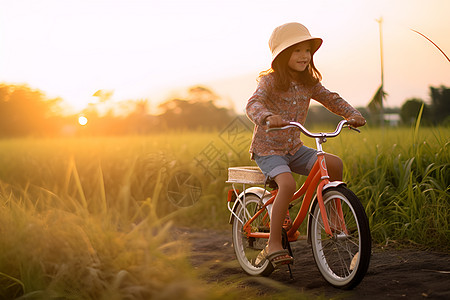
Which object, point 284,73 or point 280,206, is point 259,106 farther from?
point 280,206

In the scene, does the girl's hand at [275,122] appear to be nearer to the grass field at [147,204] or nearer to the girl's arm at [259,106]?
the girl's arm at [259,106]

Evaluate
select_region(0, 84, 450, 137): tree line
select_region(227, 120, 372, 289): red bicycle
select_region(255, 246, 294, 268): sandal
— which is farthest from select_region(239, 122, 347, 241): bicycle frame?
select_region(0, 84, 450, 137): tree line

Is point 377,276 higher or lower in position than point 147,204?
lower

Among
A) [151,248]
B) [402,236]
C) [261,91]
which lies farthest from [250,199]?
[151,248]

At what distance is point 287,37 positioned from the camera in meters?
3.65

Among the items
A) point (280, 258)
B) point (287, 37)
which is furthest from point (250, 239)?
point (287, 37)

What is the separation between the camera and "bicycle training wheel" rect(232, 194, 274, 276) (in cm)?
399

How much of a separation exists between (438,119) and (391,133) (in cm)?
58

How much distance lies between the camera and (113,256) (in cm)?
276

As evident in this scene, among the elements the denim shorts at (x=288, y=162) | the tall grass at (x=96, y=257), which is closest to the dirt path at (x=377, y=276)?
the tall grass at (x=96, y=257)

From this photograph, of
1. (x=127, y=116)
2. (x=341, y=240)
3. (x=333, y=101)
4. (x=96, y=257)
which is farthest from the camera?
(x=127, y=116)

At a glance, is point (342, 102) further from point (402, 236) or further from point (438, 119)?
point (438, 119)

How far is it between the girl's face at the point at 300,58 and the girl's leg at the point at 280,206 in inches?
30.8

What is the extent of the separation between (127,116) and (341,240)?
8.80 meters
